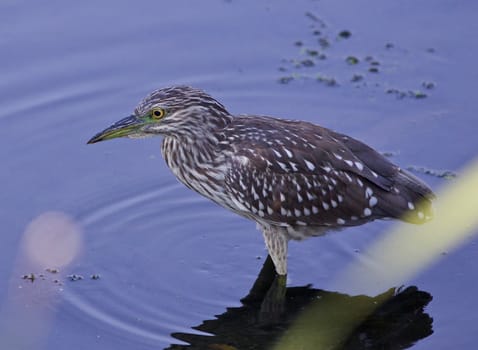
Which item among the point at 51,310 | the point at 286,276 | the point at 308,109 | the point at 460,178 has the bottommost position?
the point at 51,310

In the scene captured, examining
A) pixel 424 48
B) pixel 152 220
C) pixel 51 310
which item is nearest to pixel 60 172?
pixel 152 220

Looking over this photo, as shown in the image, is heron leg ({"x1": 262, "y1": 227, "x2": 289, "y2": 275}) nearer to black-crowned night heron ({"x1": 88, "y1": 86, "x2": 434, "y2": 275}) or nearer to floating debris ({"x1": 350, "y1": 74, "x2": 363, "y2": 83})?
black-crowned night heron ({"x1": 88, "y1": 86, "x2": 434, "y2": 275})

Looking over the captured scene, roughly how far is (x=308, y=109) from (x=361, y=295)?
2915mm

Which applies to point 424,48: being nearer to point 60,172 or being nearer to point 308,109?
point 308,109

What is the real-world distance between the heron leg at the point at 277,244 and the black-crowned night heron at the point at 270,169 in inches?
4.4

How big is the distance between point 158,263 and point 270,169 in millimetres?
1376

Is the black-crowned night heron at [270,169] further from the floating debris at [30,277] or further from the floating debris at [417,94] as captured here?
the floating debris at [417,94]

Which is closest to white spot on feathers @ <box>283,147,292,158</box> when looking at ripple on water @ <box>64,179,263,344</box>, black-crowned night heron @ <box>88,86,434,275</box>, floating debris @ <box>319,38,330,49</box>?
black-crowned night heron @ <box>88,86,434,275</box>

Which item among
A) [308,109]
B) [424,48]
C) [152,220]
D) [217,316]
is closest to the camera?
[217,316]

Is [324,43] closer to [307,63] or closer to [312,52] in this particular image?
[312,52]

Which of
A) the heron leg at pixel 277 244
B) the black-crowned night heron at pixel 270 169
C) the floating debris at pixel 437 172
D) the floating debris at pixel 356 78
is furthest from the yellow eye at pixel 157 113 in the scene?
the floating debris at pixel 356 78

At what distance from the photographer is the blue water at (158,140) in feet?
30.1

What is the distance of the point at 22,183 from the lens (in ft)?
35.2

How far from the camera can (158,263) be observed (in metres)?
9.70
